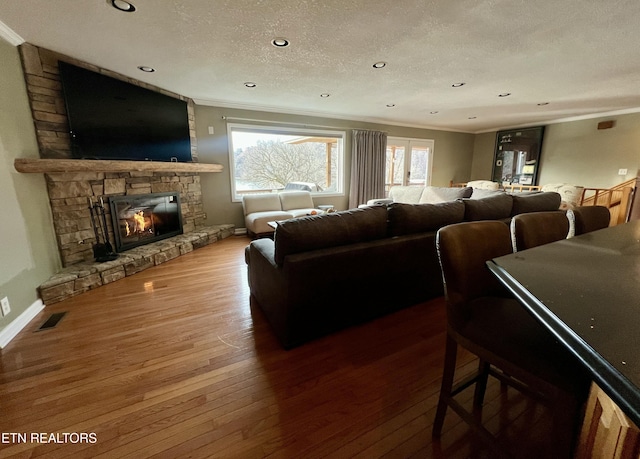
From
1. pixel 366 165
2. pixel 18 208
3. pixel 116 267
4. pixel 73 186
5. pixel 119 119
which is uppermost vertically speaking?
pixel 119 119

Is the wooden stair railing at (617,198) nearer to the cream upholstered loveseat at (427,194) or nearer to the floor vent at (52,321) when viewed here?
the cream upholstered loveseat at (427,194)

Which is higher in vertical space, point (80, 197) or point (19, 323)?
point (80, 197)

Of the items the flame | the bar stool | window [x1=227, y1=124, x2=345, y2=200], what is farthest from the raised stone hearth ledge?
the bar stool

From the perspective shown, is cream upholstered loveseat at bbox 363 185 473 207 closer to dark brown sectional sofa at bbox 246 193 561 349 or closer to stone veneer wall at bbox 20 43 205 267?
dark brown sectional sofa at bbox 246 193 561 349

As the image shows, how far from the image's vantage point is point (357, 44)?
2377mm

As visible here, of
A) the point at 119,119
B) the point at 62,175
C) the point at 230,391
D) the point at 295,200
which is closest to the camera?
the point at 230,391

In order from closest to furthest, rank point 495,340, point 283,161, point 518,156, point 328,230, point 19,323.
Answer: point 495,340 → point 328,230 → point 19,323 → point 283,161 → point 518,156

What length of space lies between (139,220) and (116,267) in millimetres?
855

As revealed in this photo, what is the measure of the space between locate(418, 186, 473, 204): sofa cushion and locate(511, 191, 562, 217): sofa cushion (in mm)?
1121

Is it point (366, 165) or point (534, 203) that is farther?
point (366, 165)

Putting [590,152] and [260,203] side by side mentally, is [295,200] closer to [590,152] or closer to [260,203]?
[260,203]

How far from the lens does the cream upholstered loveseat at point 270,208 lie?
14.2 feet

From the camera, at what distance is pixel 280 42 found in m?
2.36

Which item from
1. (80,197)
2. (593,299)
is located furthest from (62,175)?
(593,299)
